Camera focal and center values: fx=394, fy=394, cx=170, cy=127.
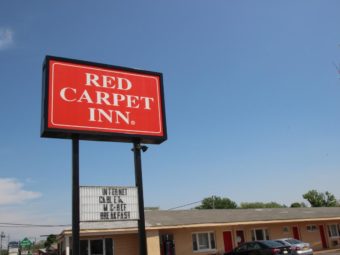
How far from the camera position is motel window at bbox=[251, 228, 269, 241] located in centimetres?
2894

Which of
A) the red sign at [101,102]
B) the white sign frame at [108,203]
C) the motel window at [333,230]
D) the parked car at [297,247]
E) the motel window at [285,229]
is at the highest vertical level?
the red sign at [101,102]

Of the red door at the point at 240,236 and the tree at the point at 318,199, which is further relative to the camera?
the tree at the point at 318,199

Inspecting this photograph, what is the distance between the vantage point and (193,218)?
89.4 feet

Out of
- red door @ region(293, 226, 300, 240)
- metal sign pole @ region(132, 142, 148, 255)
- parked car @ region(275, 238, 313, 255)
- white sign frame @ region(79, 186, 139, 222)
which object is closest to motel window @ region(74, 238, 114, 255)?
parked car @ region(275, 238, 313, 255)

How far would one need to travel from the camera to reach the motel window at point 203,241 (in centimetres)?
2600

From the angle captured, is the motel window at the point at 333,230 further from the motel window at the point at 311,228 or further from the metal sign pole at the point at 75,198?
the metal sign pole at the point at 75,198

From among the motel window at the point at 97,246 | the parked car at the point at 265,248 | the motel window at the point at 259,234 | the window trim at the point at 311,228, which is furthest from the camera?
the window trim at the point at 311,228

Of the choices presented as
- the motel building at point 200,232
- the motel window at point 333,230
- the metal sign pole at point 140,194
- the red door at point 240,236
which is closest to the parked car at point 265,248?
the motel building at point 200,232

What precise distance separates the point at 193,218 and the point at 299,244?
887 centimetres

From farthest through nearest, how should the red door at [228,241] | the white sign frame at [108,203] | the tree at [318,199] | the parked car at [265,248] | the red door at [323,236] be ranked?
the tree at [318,199], the red door at [323,236], the red door at [228,241], the parked car at [265,248], the white sign frame at [108,203]

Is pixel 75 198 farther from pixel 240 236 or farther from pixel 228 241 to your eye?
pixel 240 236

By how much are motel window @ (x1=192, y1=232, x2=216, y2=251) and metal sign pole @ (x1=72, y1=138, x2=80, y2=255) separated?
17.0 meters

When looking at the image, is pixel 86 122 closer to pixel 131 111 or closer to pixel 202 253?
pixel 131 111

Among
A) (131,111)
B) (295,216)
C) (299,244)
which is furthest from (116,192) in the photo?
(295,216)
